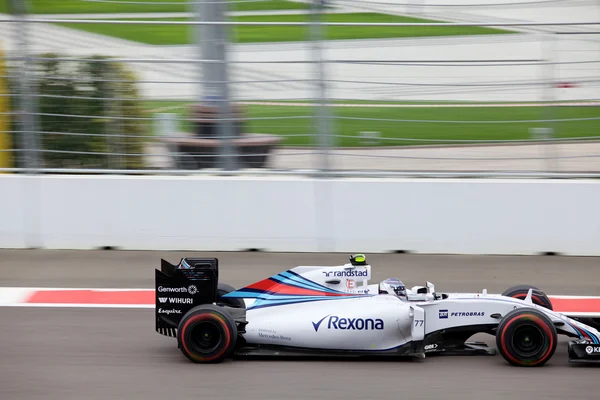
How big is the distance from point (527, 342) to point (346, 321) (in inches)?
42.7

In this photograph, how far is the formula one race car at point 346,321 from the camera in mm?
5488

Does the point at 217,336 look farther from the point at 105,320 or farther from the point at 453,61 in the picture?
the point at 453,61

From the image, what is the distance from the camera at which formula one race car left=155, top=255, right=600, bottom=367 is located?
5.49m

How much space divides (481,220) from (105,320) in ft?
12.1

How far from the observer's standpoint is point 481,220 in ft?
28.1

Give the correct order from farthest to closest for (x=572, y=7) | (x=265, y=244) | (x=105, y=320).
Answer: (x=572, y=7) < (x=265, y=244) < (x=105, y=320)

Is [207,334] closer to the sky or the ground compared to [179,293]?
closer to the ground

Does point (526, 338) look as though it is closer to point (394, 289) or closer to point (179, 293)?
point (394, 289)

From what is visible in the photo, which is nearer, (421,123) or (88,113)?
(421,123)

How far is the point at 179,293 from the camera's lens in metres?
5.70

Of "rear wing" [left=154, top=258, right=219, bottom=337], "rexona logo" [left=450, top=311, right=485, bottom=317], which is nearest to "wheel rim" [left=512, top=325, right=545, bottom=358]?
"rexona logo" [left=450, top=311, right=485, bottom=317]

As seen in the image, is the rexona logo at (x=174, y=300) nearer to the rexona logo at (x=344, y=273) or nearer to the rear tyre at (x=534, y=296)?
the rexona logo at (x=344, y=273)

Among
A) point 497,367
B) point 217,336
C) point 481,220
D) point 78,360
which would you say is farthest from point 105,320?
point 481,220

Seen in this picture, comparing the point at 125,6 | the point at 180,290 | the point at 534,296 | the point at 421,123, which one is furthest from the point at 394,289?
the point at 125,6
